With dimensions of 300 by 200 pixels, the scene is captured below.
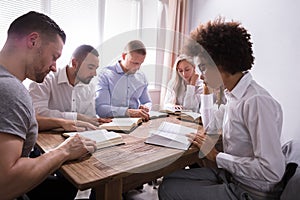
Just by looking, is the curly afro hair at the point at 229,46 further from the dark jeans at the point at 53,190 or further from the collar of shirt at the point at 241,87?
the dark jeans at the point at 53,190

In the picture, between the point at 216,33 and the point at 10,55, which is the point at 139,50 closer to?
the point at 216,33

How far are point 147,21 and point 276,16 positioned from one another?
1.63 metres

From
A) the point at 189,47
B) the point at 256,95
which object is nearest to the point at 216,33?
the point at 189,47

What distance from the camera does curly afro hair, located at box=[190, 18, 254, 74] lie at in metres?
1.14

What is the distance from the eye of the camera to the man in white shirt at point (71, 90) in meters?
1.51

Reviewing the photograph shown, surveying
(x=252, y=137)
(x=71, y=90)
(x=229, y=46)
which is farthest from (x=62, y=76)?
(x=252, y=137)

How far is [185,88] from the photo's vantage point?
2.34 metres

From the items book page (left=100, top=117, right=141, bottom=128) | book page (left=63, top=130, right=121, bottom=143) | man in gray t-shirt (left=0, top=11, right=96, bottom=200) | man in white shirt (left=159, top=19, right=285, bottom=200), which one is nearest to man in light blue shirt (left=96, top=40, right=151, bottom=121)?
book page (left=100, top=117, right=141, bottom=128)

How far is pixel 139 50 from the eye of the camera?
2.10m

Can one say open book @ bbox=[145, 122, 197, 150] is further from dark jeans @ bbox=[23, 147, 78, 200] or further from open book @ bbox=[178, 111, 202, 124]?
dark jeans @ bbox=[23, 147, 78, 200]

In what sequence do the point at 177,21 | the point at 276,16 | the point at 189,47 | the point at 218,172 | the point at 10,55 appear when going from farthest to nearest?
the point at 177,21, the point at 276,16, the point at 189,47, the point at 218,172, the point at 10,55

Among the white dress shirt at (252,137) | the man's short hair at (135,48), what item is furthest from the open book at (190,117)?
the man's short hair at (135,48)

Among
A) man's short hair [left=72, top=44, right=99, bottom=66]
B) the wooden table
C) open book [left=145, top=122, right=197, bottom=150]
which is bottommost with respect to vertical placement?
the wooden table

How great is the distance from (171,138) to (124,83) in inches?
43.4
